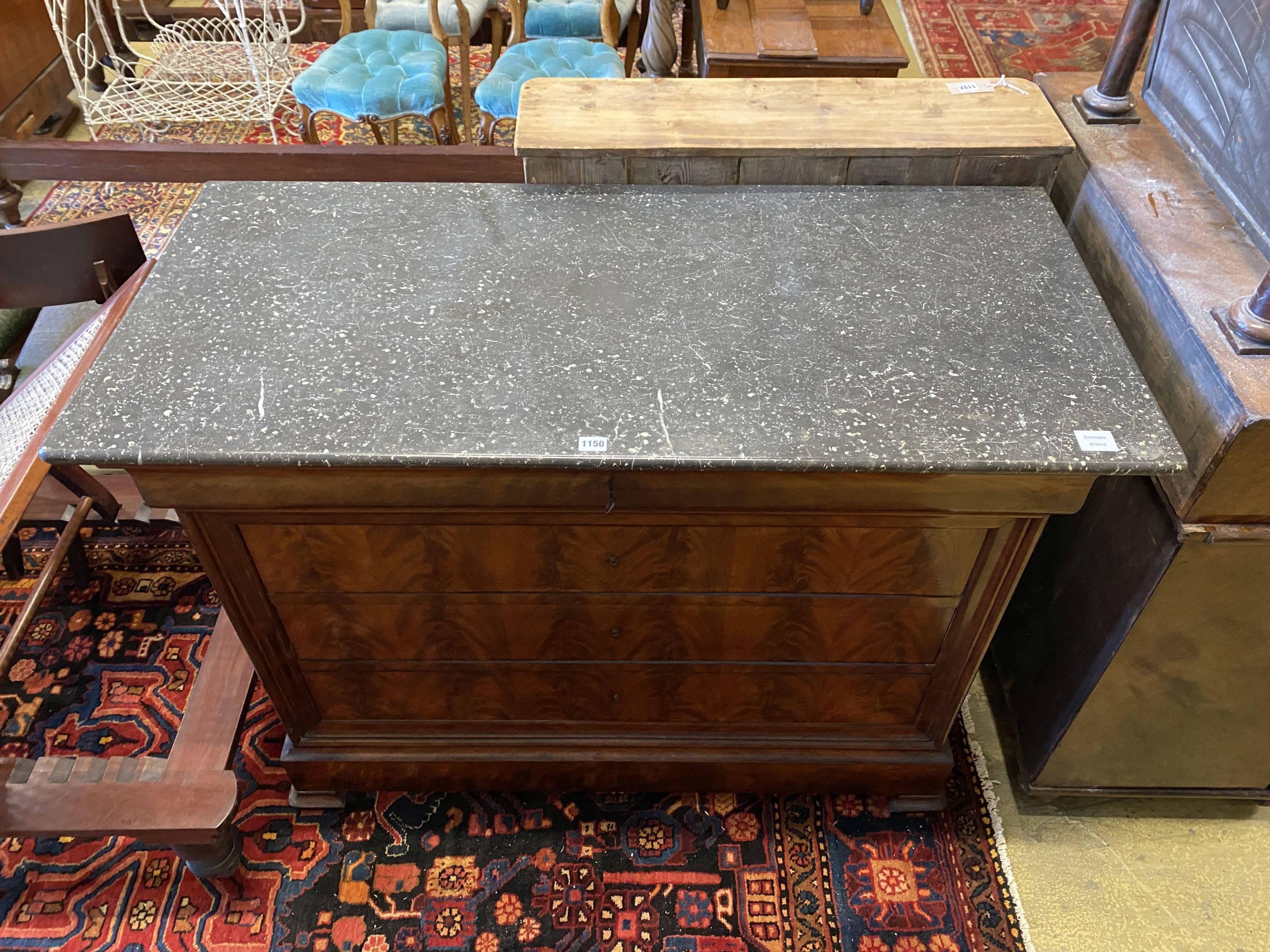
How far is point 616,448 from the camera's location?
1.02 meters

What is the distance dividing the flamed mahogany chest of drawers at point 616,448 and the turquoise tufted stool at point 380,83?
1590 mm

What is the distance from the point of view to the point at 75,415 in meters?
1.05

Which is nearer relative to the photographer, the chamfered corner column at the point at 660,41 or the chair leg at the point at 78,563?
the chair leg at the point at 78,563

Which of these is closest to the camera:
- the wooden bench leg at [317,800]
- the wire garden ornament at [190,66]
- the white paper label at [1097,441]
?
the white paper label at [1097,441]

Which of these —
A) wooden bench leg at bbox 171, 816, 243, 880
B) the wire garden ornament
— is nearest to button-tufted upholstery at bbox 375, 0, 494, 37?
the wire garden ornament

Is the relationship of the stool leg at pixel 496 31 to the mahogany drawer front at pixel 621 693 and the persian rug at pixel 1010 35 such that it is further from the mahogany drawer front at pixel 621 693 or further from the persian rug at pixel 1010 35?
the mahogany drawer front at pixel 621 693

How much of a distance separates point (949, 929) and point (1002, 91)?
1.47 metres

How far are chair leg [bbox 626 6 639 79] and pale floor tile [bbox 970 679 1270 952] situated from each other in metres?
2.82

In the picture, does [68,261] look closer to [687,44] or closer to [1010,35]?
[687,44]

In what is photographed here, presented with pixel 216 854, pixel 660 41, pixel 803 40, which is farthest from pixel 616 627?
pixel 660 41

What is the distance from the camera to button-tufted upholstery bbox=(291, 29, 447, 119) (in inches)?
110

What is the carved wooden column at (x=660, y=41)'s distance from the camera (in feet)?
10.0

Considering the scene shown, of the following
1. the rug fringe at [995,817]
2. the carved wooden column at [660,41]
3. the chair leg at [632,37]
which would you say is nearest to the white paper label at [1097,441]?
the rug fringe at [995,817]

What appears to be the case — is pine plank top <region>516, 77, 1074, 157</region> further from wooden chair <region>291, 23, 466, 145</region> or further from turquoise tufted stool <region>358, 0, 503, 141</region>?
turquoise tufted stool <region>358, 0, 503, 141</region>
